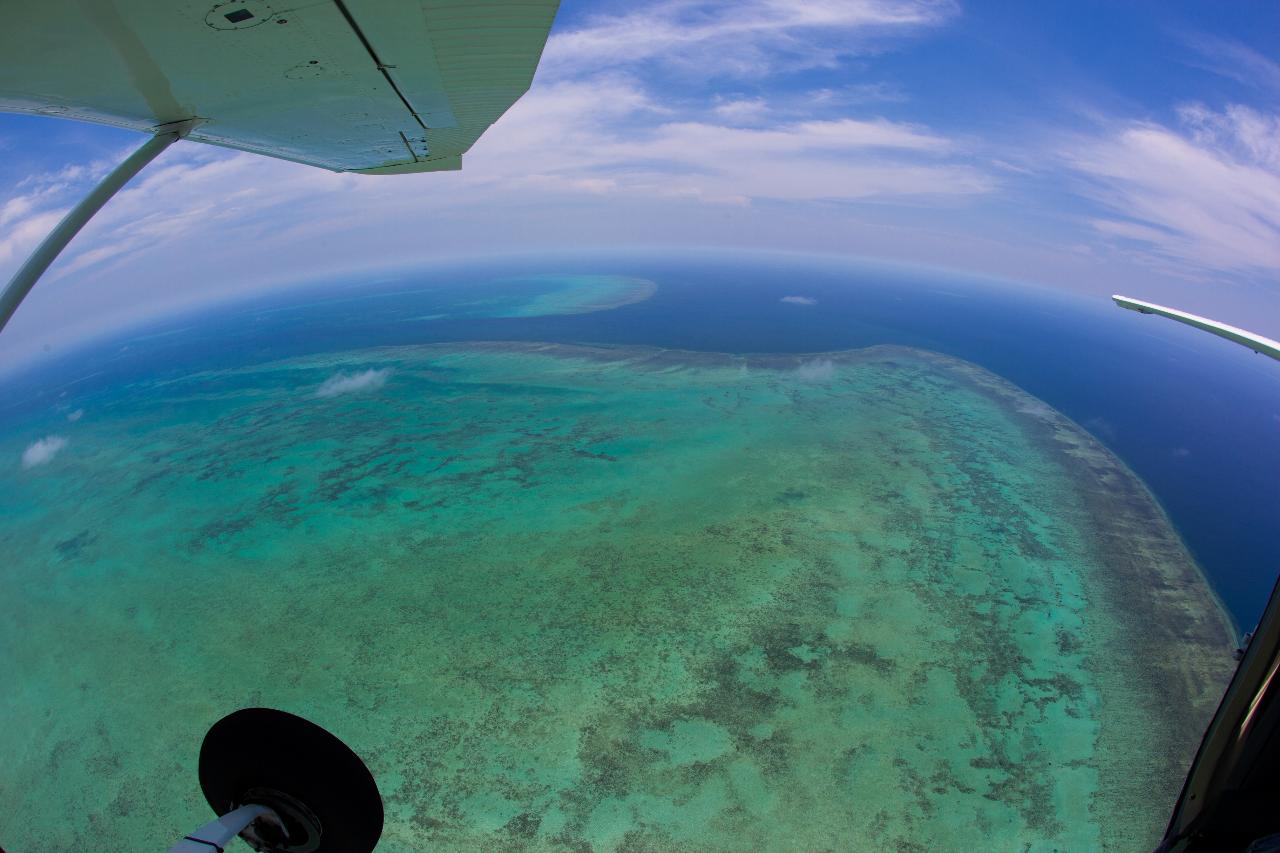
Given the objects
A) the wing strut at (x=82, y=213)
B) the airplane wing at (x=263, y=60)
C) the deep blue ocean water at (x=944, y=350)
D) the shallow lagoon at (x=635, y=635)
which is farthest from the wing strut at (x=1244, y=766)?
the deep blue ocean water at (x=944, y=350)

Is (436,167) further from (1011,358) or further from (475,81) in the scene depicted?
(1011,358)

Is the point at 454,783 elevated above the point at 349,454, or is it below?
above

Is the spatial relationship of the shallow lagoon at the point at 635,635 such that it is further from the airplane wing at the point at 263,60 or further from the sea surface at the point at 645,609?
the airplane wing at the point at 263,60

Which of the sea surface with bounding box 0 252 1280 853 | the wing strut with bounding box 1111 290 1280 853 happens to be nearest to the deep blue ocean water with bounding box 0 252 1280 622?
the sea surface with bounding box 0 252 1280 853

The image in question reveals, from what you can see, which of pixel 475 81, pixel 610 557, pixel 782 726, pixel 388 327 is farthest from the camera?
pixel 388 327

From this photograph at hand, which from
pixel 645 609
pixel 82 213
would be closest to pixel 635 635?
→ pixel 645 609

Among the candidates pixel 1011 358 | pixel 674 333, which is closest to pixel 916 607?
pixel 674 333
